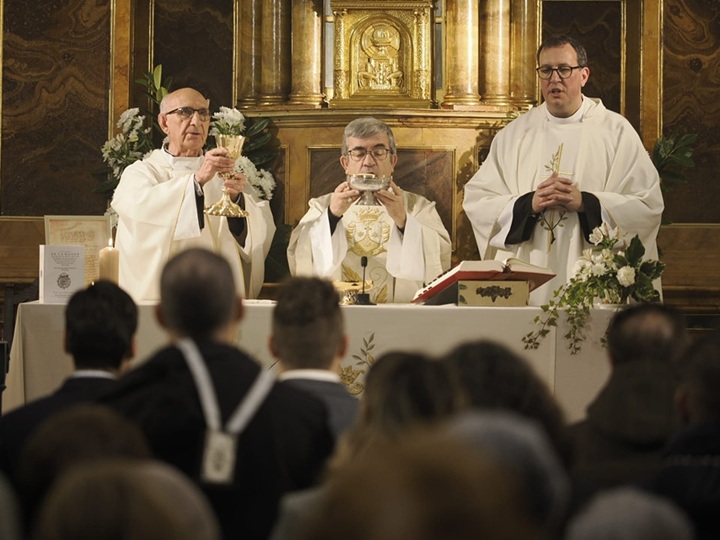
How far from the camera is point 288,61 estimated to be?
9.89 metres

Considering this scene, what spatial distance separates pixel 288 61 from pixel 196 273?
6.35m

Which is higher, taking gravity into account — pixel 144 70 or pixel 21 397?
pixel 144 70

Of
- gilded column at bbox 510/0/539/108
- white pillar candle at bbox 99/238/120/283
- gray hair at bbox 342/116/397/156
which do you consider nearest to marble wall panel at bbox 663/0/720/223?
gilded column at bbox 510/0/539/108

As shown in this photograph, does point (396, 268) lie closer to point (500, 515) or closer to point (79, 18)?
point (79, 18)

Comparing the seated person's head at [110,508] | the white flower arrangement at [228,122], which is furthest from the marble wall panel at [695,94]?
the seated person's head at [110,508]

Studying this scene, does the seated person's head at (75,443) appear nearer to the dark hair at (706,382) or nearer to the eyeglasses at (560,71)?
the dark hair at (706,382)

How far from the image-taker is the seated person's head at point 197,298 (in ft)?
12.2

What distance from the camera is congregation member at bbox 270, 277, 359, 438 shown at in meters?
4.08

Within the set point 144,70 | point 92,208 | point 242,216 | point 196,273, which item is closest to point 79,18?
point 144,70

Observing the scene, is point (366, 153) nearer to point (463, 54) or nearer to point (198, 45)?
point (463, 54)

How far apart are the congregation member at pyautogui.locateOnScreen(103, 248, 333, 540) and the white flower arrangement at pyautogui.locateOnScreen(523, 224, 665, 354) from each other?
140 inches

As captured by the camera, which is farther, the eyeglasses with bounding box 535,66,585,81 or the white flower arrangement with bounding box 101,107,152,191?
the white flower arrangement with bounding box 101,107,152,191

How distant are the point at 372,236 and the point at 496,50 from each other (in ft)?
7.93

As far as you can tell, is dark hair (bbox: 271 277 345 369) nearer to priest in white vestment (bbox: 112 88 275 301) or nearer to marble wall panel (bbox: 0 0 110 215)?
priest in white vestment (bbox: 112 88 275 301)
